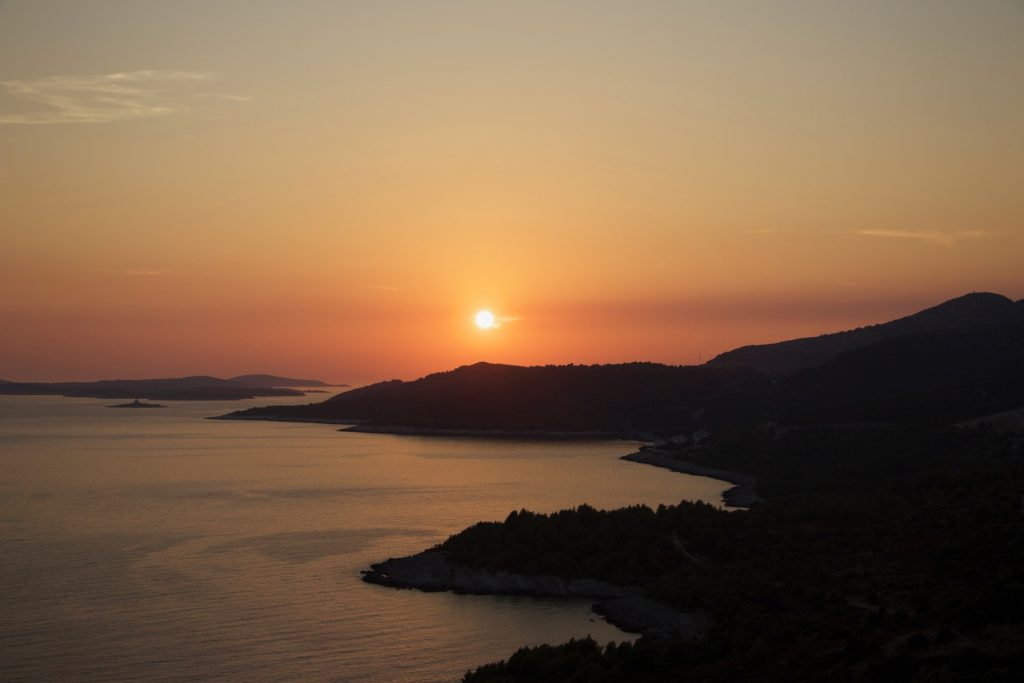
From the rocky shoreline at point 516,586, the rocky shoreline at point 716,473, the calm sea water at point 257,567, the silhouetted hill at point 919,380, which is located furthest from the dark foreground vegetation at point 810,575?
the silhouetted hill at point 919,380

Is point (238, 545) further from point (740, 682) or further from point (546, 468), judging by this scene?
point (546, 468)

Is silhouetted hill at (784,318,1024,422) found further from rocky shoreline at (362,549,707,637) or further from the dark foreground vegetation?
rocky shoreline at (362,549,707,637)

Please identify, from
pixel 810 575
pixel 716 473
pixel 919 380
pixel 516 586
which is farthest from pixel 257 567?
pixel 919 380

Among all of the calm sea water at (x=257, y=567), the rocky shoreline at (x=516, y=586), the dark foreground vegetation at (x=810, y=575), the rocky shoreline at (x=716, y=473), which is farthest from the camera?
the rocky shoreline at (x=716, y=473)

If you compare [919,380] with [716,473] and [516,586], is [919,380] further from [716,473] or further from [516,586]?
[516,586]

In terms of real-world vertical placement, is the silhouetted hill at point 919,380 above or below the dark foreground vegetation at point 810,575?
above

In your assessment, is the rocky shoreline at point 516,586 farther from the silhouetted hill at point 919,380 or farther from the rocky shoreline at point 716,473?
the silhouetted hill at point 919,380
